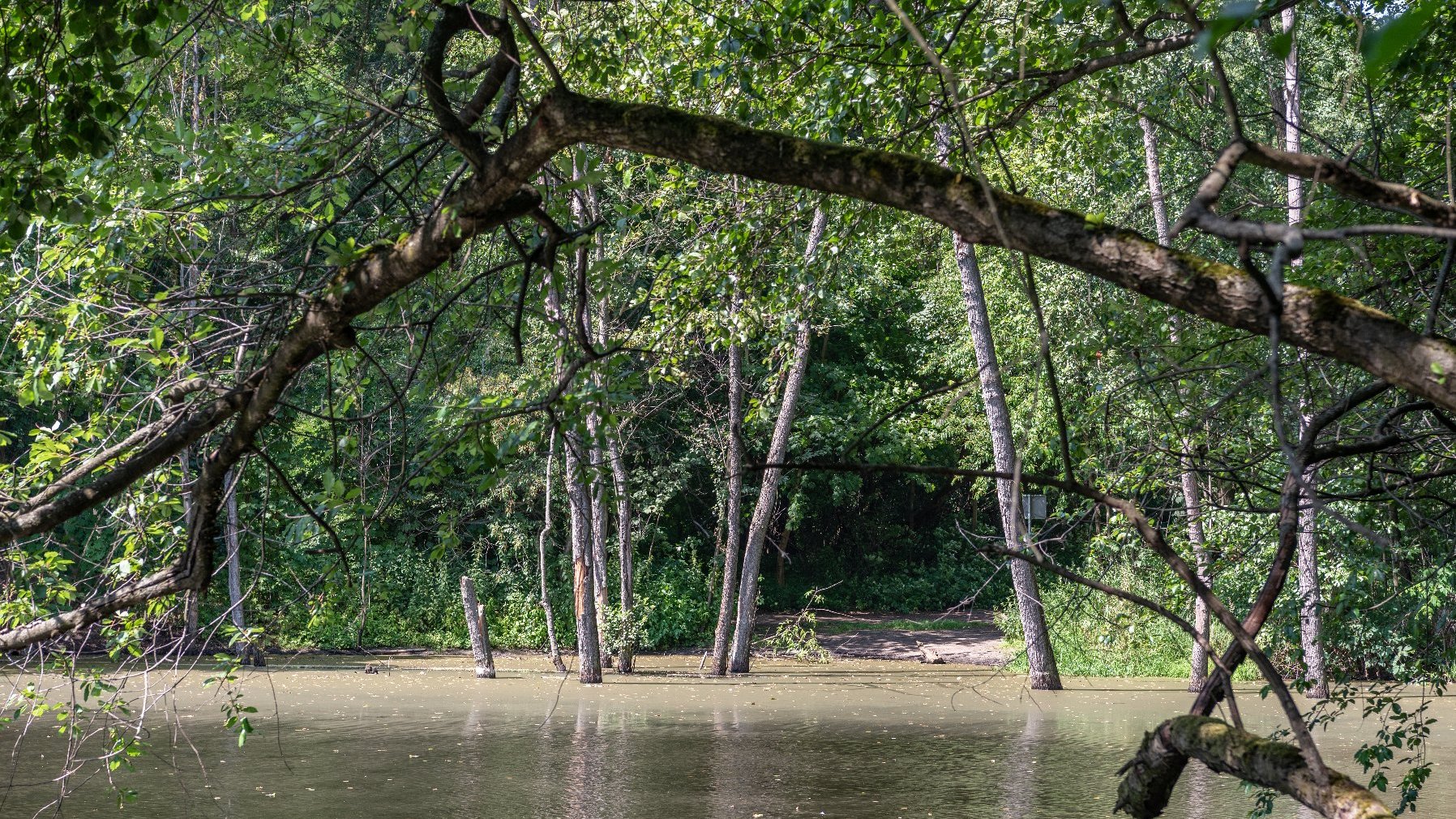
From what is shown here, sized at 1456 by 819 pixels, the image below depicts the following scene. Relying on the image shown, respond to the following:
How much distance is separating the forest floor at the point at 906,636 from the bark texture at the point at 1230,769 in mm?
15300

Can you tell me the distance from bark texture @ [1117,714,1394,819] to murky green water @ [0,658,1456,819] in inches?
145

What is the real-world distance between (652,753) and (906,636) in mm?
11186

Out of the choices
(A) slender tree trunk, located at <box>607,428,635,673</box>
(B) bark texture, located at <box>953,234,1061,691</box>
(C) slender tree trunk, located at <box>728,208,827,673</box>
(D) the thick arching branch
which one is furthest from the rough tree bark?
(A) slender tree trunk, located at <box>607,428,635,673</box>

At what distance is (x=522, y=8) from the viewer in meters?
9.44

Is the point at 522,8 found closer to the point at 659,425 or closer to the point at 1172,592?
the point at 1172,592

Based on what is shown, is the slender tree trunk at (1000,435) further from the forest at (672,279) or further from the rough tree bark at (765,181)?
the rough tree bark at (765,181)

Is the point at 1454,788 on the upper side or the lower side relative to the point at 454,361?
lower

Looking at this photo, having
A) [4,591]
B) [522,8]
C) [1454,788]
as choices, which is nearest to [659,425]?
[522,8]

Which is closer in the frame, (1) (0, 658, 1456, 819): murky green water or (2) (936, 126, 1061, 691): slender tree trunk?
(1) (0, 658, 1456, 819): murky green water

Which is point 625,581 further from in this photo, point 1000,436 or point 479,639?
point 1000,436

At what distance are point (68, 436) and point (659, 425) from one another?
572 inches

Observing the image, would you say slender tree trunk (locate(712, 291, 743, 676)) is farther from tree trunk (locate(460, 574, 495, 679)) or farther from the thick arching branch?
the thick arching branch

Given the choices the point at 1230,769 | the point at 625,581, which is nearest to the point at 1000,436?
the point at 625,581

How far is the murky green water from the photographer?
8219mm
